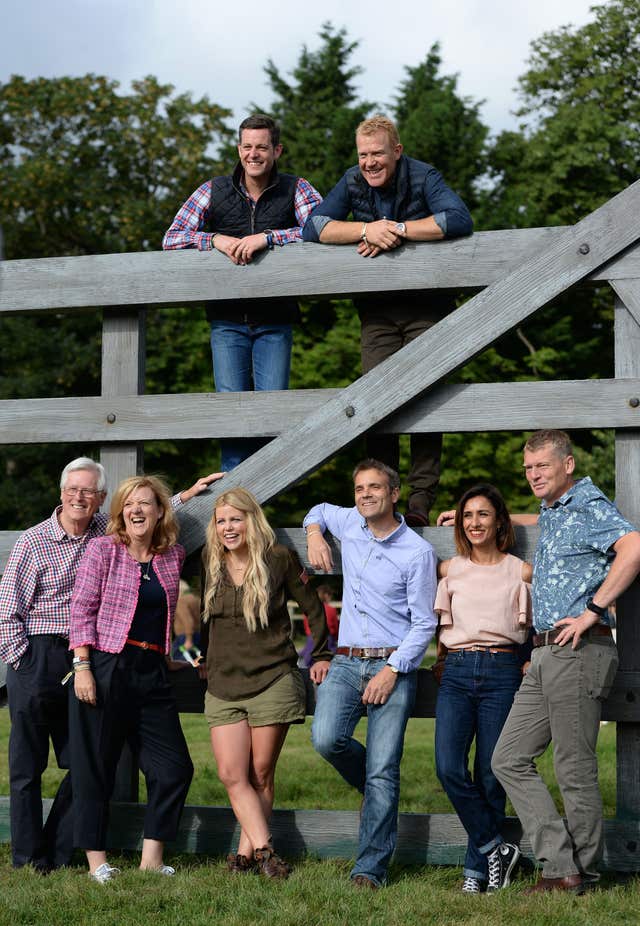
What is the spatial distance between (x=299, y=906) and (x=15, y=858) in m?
1.67

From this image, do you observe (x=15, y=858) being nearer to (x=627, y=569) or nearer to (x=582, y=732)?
(x=582, y=732)

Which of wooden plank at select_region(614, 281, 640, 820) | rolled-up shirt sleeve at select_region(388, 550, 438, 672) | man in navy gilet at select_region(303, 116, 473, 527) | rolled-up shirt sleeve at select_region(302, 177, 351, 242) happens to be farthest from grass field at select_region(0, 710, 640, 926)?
rolled-up shirt sleeve at select_region(302, 177, 351, 242)

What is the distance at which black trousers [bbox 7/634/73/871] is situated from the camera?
5.73 metres

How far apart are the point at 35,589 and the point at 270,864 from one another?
67.1 inches

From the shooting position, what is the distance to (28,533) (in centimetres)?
584

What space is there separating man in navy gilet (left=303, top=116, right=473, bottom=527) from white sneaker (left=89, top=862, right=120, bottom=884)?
84.2 inches

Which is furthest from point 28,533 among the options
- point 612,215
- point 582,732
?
point 612,215

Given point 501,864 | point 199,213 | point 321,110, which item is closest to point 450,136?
point 321,110

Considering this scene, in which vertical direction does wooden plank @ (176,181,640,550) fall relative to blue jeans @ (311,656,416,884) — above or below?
above

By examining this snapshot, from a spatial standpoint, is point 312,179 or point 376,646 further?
point 312,179

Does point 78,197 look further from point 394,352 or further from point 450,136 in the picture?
point 394,352

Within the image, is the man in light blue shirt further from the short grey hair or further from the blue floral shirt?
the short grey hair

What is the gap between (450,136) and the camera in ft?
90.2

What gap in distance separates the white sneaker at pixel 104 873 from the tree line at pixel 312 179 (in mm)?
20021
